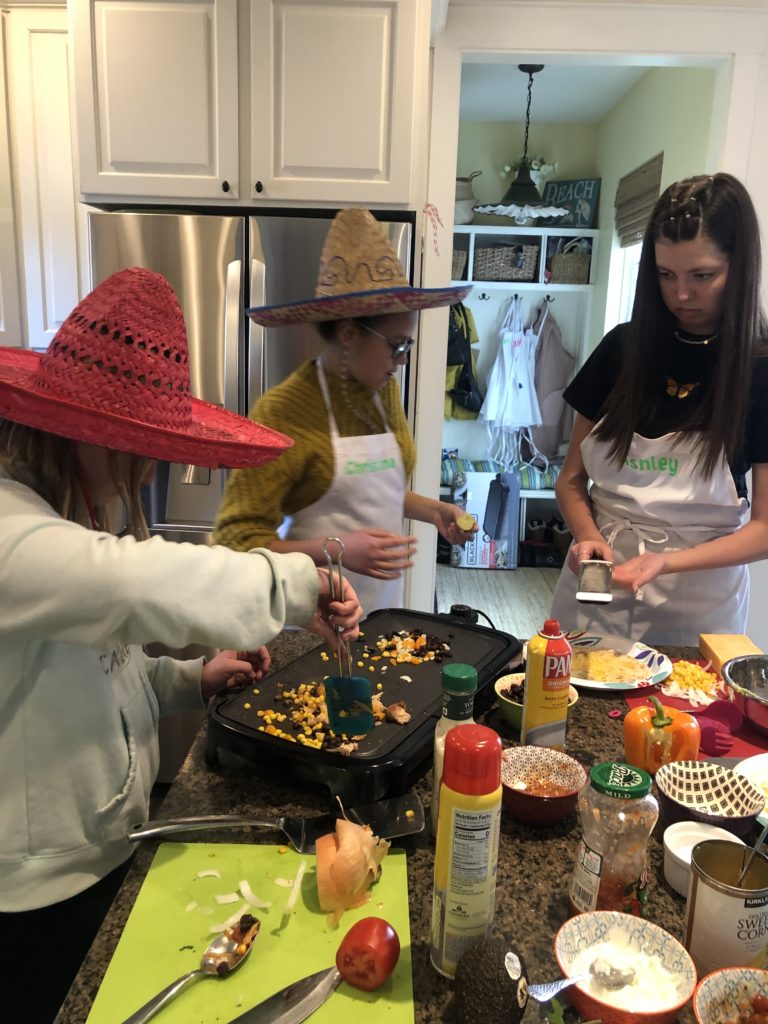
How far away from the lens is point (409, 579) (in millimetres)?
3014

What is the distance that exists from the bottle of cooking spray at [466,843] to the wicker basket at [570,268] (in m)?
4.69

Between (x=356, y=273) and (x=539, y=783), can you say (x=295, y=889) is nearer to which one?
(x=539, y=783)

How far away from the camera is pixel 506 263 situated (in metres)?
4.95

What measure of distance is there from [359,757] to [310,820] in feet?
0.31

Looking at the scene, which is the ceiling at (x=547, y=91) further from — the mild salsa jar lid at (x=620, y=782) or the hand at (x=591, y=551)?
the mild salsa jar lid at (x=620, y=782)

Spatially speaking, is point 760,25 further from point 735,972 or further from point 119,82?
point 735,972

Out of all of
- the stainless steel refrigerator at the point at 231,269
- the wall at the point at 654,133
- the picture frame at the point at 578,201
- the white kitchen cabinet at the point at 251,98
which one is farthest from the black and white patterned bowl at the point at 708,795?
the picture frame at the point at 578,201

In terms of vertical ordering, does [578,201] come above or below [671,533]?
above

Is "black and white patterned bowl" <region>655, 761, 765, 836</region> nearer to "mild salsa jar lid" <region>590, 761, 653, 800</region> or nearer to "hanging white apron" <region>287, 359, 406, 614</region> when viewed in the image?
"mild salsa jar lid" <region>590, 761, 653, 800</region>

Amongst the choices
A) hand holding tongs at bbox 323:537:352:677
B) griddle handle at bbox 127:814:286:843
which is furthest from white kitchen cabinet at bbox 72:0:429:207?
griddle handle at bbox 127:814:286:843

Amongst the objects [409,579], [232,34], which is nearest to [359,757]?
[409,579]

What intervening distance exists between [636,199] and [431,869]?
4.03 meters

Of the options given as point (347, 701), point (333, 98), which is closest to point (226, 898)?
point (347, 701)

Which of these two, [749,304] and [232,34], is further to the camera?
[232,34]
